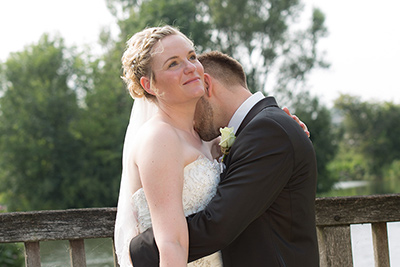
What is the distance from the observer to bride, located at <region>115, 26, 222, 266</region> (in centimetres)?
223

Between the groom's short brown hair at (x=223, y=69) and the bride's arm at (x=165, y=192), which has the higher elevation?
the groom's short brown hair at (x=223, y=69)

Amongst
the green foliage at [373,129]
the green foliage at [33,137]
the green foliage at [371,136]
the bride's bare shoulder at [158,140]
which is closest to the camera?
the bride's bare shoulder at [158,140]

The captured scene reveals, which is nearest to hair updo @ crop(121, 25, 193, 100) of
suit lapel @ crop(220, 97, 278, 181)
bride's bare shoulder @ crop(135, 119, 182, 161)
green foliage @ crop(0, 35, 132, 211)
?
bride's bare shoulder @ crop(135, 119, 182, 161)

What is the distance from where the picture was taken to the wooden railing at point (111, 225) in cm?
267

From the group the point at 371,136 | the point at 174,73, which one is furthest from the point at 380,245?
the point at 371,136

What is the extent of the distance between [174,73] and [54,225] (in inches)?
42.3

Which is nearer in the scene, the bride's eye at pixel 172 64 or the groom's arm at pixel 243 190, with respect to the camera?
the groom's arm at pixel 243 190

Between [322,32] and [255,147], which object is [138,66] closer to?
[255,147]

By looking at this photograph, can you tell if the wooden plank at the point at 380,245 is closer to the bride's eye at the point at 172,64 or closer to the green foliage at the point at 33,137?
the bride's eye at the point at 172,64

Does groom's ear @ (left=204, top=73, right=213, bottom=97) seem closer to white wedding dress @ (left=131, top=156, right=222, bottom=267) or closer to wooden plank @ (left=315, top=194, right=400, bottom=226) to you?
white wedding dress @ (left=131, top=156, right=222, bottom=267)

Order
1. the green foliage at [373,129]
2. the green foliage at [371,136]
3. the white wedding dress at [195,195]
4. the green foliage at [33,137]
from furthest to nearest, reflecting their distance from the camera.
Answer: the green foliage at [373,129] → the green foliage at [371,136] → the green foliage at [33,137] → the white wedding dress at [195,195]

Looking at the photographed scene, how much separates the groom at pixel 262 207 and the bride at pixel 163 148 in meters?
0.13

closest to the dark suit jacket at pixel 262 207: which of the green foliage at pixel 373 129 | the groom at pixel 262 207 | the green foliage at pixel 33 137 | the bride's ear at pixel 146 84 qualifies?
the groom at pixel 262 207

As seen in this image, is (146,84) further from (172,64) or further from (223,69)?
(223,69)
